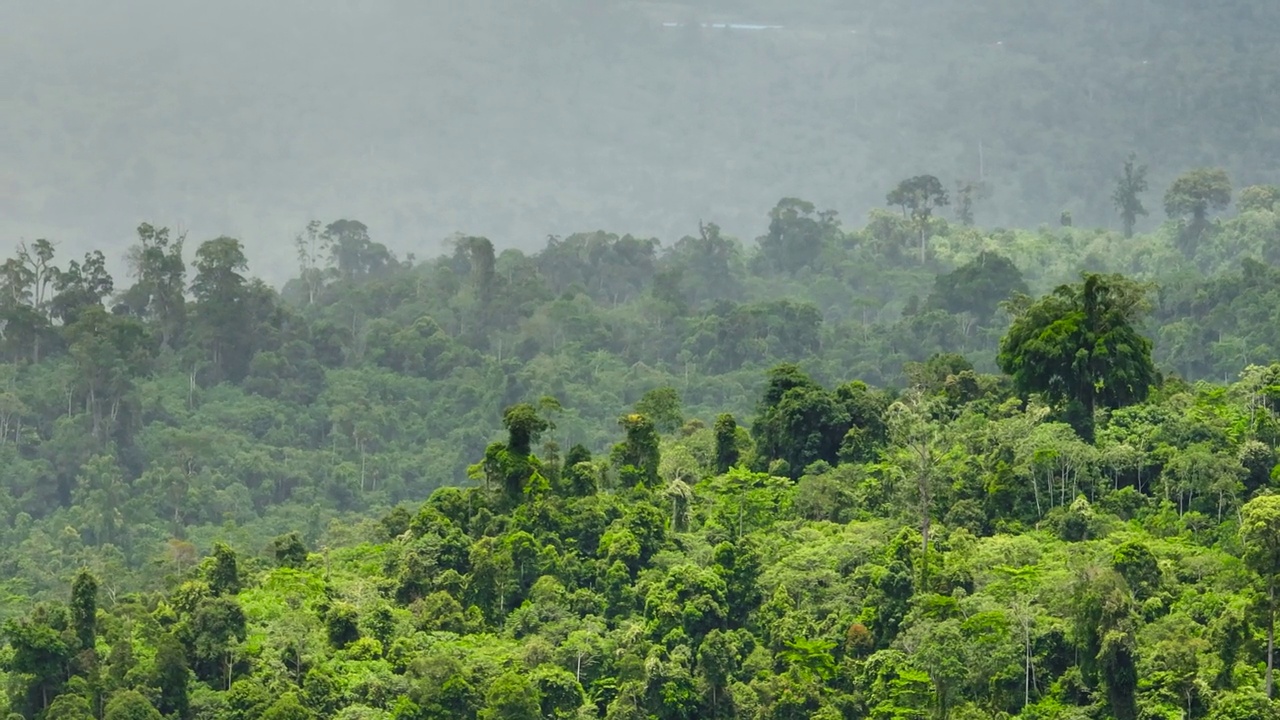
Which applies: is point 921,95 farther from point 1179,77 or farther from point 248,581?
point 248,581

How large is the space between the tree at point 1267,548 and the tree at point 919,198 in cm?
8213

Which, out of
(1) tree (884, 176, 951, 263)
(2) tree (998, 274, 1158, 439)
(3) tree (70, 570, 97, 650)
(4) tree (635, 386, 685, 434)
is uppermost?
(1) tree (884, 176, 951, 263)

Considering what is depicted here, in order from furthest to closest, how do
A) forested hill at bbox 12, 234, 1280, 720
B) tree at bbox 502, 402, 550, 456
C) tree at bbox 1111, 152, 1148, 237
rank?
1. tree at bbox 1111, 152, 1148, 237
2. tree at bbox 502, 402, 550, 456
3. forested hill at bbox 12, 234, 1280, 720

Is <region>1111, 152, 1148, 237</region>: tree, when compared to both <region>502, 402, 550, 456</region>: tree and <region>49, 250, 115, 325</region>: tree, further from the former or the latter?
<region>502, 402, 550, 456</region>: tree

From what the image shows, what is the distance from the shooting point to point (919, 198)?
412 ft

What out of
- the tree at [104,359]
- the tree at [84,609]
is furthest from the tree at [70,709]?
the tree at [104,359]

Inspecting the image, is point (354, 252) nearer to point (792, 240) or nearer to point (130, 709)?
point (792, 240)

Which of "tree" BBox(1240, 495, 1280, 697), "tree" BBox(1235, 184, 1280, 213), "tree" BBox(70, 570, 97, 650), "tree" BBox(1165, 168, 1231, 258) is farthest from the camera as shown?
"tree" BBox(1235, 184, 1280, 213)

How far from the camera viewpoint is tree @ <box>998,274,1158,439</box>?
52969 millimetres

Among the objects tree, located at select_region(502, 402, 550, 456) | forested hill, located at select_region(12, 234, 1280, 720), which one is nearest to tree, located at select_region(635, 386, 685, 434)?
forested hill, located at select_region(12, 234, 1280, 720)

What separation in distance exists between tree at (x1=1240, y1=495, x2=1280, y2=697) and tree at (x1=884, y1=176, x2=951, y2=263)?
82.1m

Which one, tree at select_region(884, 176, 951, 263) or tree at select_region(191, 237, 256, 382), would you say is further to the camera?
tree at select_region(884, 176, 951, 263)

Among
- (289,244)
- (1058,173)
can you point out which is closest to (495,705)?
(289,244)

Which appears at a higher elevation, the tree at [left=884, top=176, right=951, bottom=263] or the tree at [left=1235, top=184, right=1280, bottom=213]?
the tree at [left=884, top=176, right=951, bottom=263]
